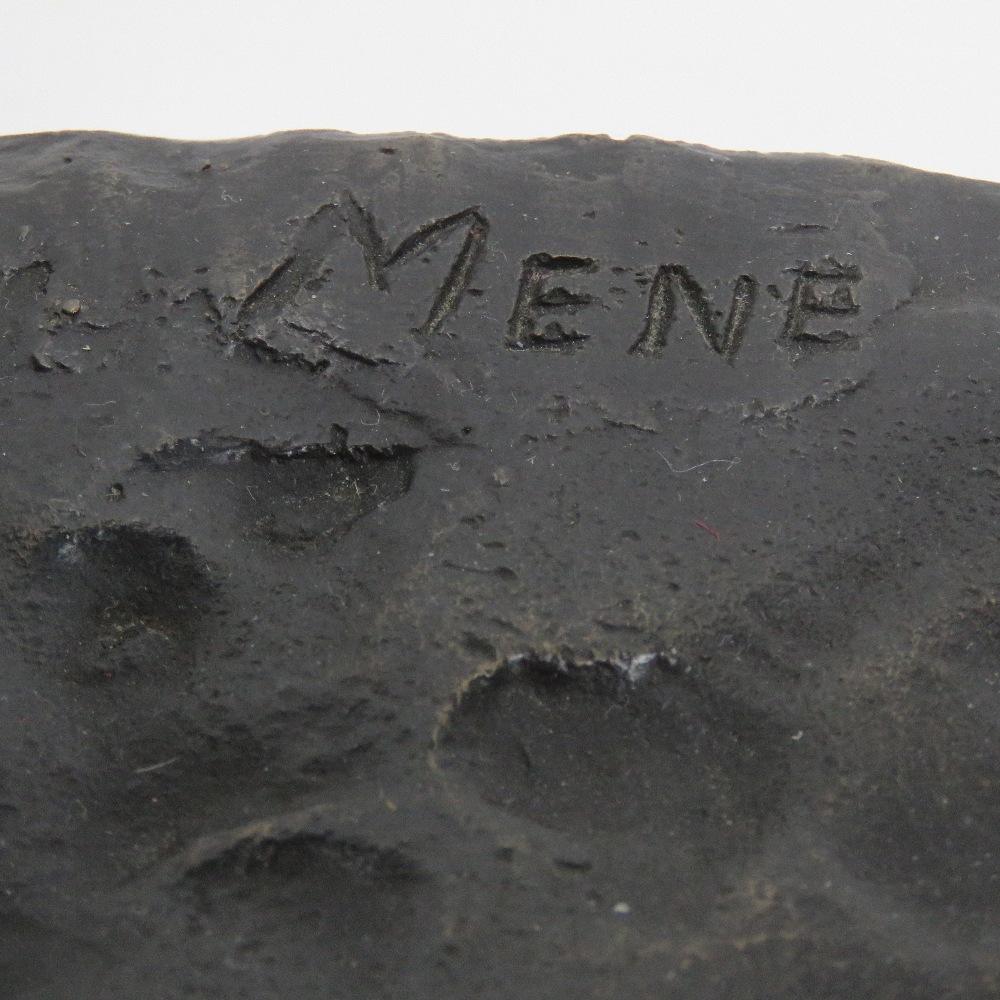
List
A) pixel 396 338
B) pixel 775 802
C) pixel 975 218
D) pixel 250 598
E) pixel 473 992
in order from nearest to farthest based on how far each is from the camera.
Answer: pixel 473 992, pixel 775 802, pixel 250 598, pixel 396 338, pixel 975 218

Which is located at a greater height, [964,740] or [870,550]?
[870,550]

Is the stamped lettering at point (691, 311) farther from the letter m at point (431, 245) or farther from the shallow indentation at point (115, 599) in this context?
the shallow indentation at point (115, 599)

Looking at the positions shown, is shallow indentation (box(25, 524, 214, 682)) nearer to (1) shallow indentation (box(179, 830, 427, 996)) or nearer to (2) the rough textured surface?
(2) the rough textured surface

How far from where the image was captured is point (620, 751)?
1.34 meters

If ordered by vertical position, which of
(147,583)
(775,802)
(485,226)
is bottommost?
(775,802)

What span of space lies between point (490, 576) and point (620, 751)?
250 millimetres

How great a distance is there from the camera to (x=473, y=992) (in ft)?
3.88

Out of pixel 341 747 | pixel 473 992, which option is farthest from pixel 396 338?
pixel 473 992

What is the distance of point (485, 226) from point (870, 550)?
69cm

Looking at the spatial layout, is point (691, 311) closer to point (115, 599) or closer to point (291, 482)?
point (291, 482)

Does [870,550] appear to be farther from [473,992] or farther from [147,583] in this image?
[147,583]

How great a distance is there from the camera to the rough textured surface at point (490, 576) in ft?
4.06

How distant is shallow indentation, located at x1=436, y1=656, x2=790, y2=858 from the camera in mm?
1294

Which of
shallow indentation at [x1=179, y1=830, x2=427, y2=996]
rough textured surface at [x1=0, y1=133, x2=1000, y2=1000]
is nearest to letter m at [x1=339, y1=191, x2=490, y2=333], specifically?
rough textured surface at [x1=0, y1=133, x2=1000, y2=1000]
